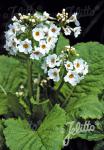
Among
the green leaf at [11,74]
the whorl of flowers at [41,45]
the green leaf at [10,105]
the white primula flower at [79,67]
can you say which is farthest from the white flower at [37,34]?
the green leaf at [11,74]

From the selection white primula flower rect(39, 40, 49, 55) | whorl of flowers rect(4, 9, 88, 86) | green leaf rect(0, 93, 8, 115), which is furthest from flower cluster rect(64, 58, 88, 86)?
green leaf rect(0, 93, 8, 115)

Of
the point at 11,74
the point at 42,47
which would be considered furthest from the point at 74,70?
the point at 11,74

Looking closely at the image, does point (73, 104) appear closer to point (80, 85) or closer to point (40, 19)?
point (80, 85)

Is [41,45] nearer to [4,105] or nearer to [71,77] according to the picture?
[71,77]

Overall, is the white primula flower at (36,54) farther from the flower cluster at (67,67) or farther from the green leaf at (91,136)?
the green leaf at (91,136)

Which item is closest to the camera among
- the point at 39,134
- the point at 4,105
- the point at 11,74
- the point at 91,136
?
the point at 39,134

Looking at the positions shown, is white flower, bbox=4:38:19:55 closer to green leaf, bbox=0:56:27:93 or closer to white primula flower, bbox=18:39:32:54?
white primula flower, bbox=18:39:32:54
